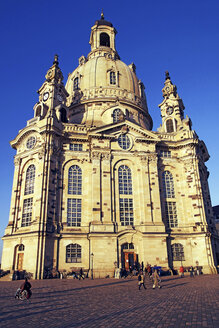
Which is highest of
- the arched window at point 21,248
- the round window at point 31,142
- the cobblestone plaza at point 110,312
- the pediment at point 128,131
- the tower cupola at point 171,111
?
the tower cupola at point 171,111

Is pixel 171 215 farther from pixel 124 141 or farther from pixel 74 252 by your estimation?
pixel 74 252

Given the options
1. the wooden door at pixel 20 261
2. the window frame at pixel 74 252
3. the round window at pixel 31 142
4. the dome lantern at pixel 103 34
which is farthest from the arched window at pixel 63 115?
the dome lantern at pixel 103 34

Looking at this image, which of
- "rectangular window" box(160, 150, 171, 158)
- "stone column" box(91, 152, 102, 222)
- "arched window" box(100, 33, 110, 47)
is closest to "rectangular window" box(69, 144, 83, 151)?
"stone column" box(91, 152, 102, 222)

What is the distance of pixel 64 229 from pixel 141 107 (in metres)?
30.2

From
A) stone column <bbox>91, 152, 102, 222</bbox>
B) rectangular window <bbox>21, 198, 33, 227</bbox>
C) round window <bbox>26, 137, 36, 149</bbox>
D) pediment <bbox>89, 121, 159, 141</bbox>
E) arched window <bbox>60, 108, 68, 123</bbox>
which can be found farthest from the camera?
arched window <bbox>60, 108, 68, 123</bbox>

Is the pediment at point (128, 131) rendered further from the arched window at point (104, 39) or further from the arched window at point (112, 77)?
→ the arched window at point (104, 39)

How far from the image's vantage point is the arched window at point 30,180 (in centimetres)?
3825

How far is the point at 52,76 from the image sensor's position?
45.8 m

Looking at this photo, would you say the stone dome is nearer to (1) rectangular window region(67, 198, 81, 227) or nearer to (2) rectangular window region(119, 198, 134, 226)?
(2) rectangular window region(119, 198, 134, 226)

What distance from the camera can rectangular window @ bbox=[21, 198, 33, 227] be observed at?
36.3 m

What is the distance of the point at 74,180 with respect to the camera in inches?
1537

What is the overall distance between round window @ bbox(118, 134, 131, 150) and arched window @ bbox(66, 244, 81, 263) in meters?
16.5

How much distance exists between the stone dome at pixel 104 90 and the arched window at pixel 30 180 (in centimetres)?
1390

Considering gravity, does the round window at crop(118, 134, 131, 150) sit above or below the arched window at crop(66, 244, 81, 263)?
above
